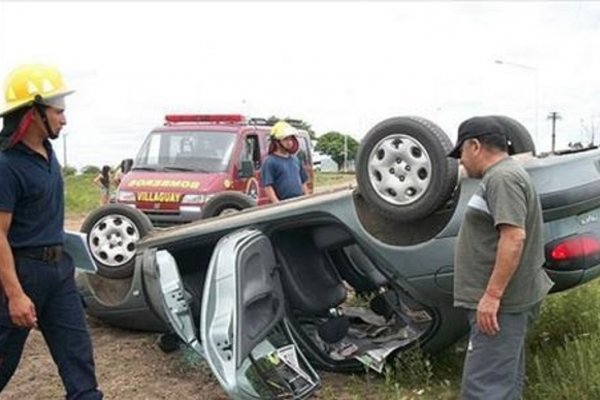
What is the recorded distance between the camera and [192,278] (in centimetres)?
527

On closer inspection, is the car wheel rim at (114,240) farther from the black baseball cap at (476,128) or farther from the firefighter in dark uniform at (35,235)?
the black baseball cap at (476,128)

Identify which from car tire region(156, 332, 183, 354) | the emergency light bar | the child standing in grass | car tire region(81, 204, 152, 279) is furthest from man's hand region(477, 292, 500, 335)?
the child standing in grass

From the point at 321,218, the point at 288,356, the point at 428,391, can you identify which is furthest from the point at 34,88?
the point at 428,391

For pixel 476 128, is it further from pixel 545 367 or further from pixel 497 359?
pixel 545 367

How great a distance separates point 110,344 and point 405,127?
279 cm

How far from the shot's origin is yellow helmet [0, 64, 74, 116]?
139 inches

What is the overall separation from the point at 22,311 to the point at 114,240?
232cm

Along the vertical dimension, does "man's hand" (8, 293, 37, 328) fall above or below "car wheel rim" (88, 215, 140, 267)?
above

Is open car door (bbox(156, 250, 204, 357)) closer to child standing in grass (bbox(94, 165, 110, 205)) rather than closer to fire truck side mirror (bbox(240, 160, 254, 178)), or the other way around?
fire truck side mirror (bbox(240, 160, 254, 178))

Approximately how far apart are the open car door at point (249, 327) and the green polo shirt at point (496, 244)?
1.15 meters

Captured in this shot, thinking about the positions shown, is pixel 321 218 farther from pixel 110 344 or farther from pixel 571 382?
pixel 110 344

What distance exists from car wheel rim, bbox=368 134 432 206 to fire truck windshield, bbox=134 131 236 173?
23.0 feet

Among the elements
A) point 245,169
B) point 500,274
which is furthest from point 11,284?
point 245,169

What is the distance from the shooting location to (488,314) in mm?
3326
